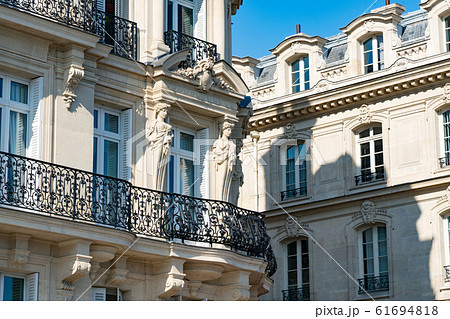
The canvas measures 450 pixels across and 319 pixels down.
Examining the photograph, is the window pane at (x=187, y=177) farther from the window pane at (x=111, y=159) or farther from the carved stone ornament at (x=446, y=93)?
the carved stone ornament at (x=446, y=93)

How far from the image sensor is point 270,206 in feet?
119

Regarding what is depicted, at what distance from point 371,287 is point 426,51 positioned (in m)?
7.36

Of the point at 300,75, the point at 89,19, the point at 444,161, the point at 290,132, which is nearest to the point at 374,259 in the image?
the point at 444,161

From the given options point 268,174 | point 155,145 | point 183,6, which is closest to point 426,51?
point 268,174

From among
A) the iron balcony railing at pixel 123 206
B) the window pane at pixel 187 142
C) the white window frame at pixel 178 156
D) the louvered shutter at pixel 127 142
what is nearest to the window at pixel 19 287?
the iron balcony railing at pixel 123 206

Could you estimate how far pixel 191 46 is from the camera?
2181cm

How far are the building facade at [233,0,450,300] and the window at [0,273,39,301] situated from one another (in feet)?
53.6

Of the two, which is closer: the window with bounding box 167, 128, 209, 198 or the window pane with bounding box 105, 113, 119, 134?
the window pane with bounding box 105, 113, 119, 134

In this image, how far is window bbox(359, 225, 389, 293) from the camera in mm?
33188

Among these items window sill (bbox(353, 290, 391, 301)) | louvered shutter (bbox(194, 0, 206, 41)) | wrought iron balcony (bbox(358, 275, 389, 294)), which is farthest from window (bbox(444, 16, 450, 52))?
louvered shutter (bbox(194, 0, 206, 41))

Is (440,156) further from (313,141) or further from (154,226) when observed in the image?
(154,226)

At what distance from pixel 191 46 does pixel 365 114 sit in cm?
1352

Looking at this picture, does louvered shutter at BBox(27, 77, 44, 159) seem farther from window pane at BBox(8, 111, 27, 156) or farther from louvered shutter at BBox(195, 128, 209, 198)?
louvered shutter at BBox(195, 128, 209, 198)

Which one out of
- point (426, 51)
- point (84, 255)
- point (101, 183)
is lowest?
point (84, 255)
